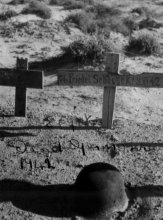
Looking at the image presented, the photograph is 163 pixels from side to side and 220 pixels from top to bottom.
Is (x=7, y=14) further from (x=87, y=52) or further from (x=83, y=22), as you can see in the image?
(x=87, y=52)

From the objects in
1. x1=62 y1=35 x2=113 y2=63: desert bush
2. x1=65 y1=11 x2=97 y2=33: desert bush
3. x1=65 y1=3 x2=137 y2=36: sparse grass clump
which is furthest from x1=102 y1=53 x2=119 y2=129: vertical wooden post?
x1=65 y1=11 x2=97 y2=33: desert bush

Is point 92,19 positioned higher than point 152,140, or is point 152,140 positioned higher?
point 92,19

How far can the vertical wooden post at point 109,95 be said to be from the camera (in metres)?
6.50

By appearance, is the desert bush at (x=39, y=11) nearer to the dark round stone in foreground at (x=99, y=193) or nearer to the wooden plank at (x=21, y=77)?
the wooden plank at (x=21, y=77)

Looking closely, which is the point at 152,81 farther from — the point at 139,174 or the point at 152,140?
the point at 139,174

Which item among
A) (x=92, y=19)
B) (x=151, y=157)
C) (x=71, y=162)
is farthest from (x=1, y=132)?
(x=92, y=19)

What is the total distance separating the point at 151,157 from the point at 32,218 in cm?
225

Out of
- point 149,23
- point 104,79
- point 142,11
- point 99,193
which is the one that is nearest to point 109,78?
point 104,79

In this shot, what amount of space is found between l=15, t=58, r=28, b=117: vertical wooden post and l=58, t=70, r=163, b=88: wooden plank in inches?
27.5

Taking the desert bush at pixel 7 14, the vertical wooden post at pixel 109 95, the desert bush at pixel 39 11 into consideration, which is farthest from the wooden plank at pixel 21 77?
the desert bush at pixel 39 11

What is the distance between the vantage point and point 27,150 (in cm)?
639

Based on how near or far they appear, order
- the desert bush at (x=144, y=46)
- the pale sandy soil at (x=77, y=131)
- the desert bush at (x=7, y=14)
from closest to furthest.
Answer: the pale sandy soil at (x=77, y=131), the desert bush at (x=144, y=46), the desert bush at (x=7, y=14)

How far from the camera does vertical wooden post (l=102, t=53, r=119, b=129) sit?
650 cm

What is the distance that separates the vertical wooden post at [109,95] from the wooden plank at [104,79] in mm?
97
